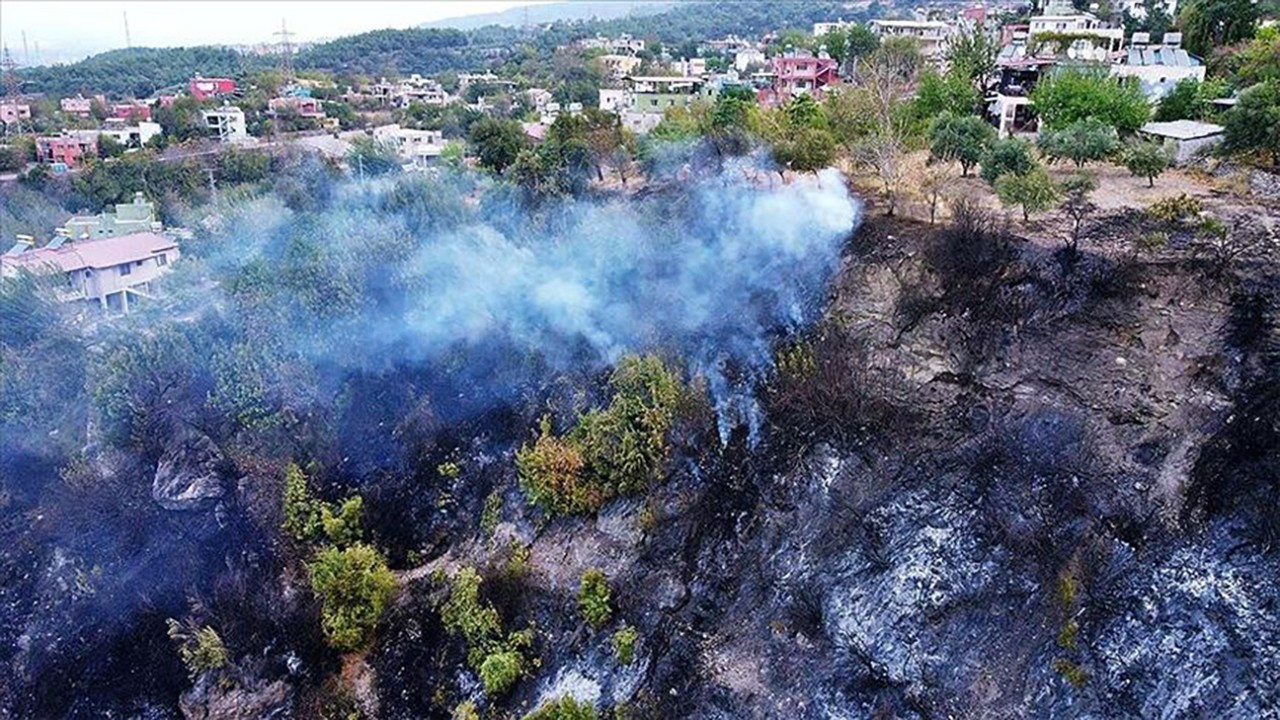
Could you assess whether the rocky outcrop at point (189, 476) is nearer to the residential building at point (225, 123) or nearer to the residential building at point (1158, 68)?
the residential building at point (1158, 68)

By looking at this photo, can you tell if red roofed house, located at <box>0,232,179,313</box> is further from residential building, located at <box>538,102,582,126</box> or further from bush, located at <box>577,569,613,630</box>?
residential building, located at <box>538,102,582,126</box>

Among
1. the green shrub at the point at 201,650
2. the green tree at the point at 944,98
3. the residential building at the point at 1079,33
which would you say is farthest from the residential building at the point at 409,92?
the green shrub at the point at 201,650

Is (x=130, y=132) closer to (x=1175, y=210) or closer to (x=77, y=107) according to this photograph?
(x=77, y=107)

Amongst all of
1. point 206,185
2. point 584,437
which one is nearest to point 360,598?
point 584,437

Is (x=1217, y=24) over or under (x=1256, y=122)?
over

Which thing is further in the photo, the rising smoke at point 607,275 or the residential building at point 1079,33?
the residential building at point 1079,33

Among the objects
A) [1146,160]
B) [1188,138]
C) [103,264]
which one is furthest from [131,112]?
[1188,138]

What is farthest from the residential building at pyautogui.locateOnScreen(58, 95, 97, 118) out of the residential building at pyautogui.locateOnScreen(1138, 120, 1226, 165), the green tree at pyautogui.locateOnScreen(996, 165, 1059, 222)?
the residential building at pyautogui.locateOnScreen(1138, 120, 1226, 165)
